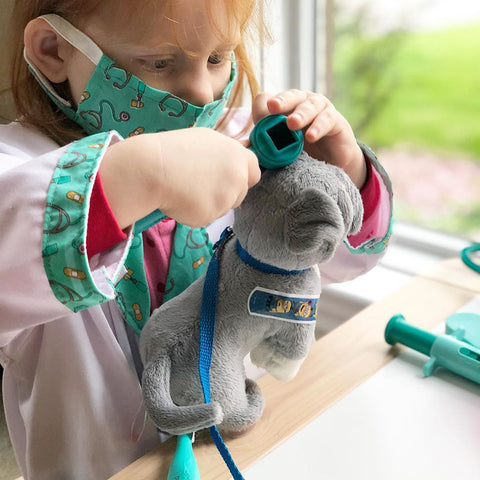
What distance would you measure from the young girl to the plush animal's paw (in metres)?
0.12

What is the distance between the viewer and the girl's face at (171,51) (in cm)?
48

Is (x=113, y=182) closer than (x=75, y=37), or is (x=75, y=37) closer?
(x=113, y=182)

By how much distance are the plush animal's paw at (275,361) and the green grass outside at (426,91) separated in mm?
792

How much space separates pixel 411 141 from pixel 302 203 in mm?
931

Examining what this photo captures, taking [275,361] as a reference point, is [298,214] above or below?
above

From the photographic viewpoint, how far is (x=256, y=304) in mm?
447

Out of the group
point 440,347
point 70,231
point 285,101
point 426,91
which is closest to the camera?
point 70,231

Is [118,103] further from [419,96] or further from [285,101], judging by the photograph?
[419,96]

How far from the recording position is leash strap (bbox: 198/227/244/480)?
421 mm

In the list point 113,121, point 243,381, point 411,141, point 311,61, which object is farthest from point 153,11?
point 411,141

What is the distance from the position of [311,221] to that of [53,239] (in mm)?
Result: 171

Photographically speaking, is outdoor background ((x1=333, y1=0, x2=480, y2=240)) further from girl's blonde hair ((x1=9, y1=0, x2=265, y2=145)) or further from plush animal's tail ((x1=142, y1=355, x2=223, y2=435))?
plush animal's tail ((x1=142, y1=355, x2=223, y2=435))

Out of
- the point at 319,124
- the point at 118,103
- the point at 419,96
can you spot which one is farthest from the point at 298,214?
the point at 419,96

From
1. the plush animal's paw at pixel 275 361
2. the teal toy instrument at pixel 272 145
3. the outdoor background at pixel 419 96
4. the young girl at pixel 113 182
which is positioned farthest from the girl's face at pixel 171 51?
the outdoor background at pixel 419 96
